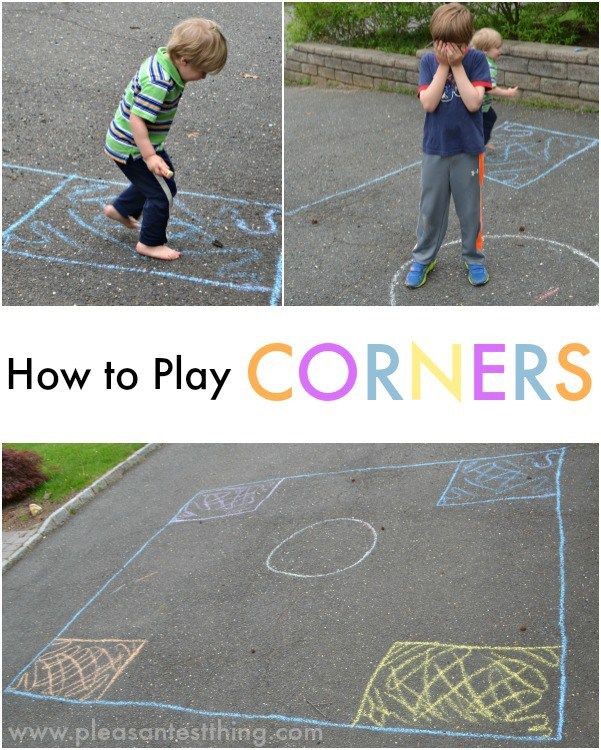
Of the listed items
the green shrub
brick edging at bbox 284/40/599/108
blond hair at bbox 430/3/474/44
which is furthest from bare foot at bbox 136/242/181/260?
the green shrub

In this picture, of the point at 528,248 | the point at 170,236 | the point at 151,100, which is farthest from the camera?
the point at 528,248

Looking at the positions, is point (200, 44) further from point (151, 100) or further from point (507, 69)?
point (507, 69)

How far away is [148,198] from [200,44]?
101 cm

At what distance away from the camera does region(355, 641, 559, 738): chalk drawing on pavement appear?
14.5 ft

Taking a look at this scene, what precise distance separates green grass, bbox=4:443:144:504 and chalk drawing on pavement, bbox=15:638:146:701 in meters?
2.33

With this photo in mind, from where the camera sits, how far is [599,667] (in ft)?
14.8

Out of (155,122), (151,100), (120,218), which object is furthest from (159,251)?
(151,100)

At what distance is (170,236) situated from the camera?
17.6 feet

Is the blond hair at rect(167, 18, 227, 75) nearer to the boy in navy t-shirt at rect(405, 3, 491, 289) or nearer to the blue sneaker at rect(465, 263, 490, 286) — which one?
the boy in navy t-shirt at rect(405, 3, 491, 289)

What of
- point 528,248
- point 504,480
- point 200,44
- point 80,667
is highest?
point 200,44

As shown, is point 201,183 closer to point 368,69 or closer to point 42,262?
point 42,262

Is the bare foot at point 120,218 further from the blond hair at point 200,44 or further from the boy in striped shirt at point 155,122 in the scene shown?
the blond hair at point 200,44

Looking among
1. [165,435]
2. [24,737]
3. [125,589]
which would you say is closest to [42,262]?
[165,435]

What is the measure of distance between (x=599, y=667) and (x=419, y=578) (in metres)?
1.29
